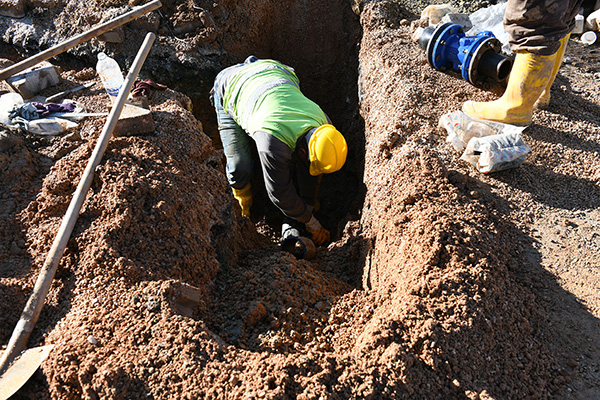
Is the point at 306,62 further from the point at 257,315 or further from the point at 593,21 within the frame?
the point at 257,315

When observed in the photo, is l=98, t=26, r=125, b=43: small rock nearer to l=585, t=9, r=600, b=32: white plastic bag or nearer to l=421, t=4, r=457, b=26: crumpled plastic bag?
l=421, t=4, r=457, b=26: crumpled plastic bag

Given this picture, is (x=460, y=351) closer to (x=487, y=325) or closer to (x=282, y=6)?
(x=487, y=325)

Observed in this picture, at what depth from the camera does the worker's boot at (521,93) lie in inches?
109

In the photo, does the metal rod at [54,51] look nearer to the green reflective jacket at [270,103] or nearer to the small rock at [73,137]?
the small rock at [73,137]

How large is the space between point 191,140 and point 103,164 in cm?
70

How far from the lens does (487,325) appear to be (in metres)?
1.97

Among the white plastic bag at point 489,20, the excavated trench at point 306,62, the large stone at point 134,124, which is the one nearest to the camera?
the large stone at point 134,124

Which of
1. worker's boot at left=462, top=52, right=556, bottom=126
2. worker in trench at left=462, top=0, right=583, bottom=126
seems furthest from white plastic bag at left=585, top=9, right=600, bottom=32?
worker's boot at left=462, top=52, right=556, bottom=126

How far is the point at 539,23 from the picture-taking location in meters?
2.65

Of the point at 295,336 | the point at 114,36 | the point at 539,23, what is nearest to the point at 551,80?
the point at 539,23

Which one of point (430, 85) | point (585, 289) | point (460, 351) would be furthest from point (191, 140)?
point (585, 289)

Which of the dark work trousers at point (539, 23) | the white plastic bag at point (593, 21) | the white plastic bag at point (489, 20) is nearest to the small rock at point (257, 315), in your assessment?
the dark work trousers at point (539, 23)

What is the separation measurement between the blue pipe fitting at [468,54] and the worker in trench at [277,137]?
3.47 ft

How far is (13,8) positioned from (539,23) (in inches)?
199
